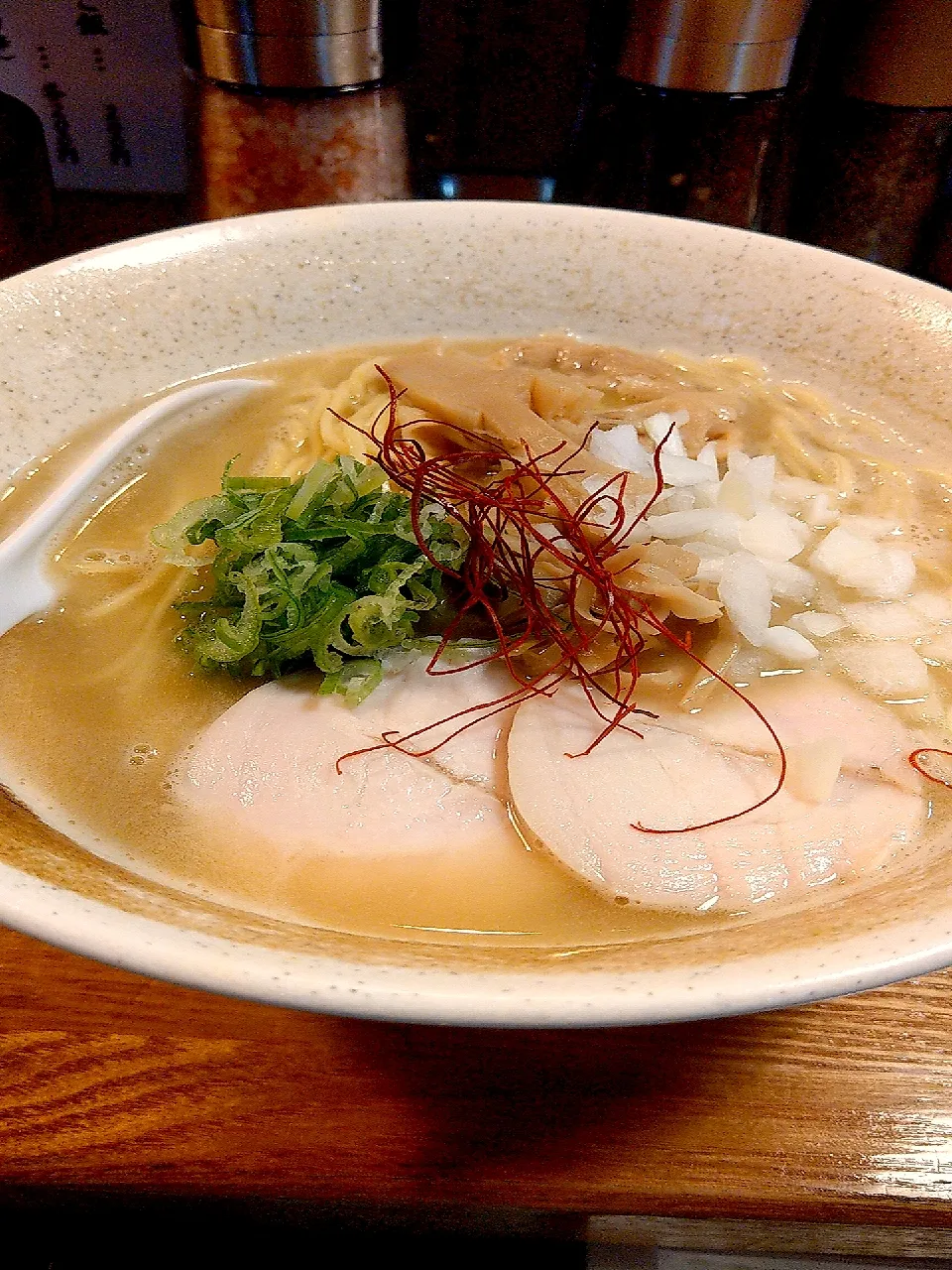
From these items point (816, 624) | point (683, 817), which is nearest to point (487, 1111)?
point (683, 817)

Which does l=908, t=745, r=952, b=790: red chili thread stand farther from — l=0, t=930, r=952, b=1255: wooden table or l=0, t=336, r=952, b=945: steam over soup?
l=0, t=930, r=952, b=1255: wooden table

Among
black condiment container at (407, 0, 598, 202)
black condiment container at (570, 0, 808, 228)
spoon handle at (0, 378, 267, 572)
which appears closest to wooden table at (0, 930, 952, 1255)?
spoon handle at (0, 378, 267, 572)

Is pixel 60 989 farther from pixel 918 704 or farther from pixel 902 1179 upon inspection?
pixel 918 704

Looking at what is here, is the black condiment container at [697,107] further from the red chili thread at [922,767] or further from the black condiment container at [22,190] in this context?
the red chili thread at [922,767]

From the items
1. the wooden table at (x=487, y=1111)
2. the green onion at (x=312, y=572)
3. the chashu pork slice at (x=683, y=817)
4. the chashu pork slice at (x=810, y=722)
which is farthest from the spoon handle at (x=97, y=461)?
the chashu pork slice at (x=810, y=722)

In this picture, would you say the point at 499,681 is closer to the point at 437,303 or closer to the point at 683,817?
the point at 683,817

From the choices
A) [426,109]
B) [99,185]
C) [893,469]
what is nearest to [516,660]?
[893,469]
